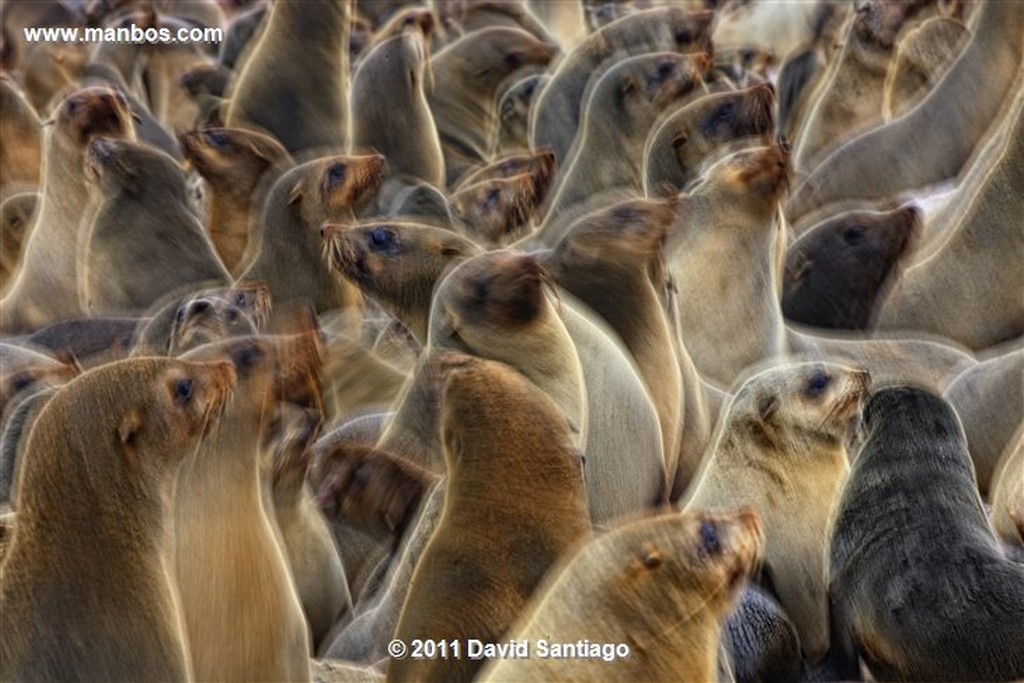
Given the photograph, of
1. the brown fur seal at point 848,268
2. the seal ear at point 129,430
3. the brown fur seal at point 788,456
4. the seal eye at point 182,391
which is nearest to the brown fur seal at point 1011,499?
the brown fur seal at point 788,456

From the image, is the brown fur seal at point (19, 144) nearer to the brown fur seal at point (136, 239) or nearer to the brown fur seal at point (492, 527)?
the brown fur seal at point (136, 239)

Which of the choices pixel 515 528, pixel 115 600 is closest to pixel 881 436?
pixel 515 528

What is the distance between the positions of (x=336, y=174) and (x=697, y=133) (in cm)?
134

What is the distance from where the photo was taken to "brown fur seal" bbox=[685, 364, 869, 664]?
6055 mm

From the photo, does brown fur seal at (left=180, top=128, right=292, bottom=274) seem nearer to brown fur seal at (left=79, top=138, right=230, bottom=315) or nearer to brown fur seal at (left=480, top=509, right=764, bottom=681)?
brown fur seal at (left=79, top=138, right=230, bottom=315)

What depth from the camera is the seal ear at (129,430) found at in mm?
5137

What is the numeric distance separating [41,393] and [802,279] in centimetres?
276

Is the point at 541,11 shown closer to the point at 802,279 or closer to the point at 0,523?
the point at 802,279

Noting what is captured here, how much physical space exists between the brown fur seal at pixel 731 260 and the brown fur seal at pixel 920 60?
2157 mm

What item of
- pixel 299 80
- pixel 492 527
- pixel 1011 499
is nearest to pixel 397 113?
pixel 299 80

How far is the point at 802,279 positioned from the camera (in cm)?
819

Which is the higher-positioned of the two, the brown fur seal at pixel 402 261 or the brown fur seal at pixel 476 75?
the brown fur seal at pixel 402 261

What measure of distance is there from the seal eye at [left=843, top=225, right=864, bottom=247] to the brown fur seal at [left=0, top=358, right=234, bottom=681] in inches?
132

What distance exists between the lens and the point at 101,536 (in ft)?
16.5
